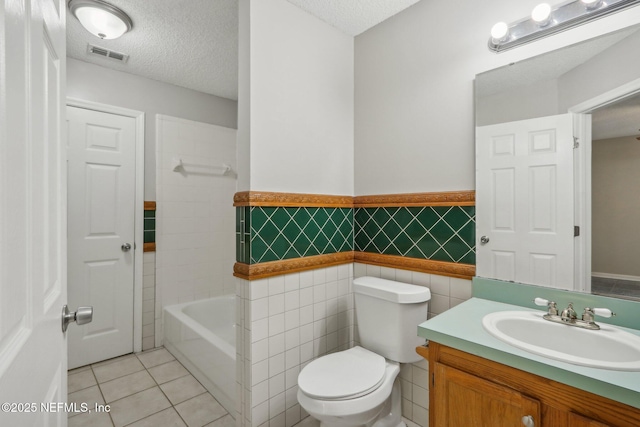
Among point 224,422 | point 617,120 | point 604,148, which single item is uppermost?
point 617,120

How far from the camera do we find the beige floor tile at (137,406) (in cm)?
182

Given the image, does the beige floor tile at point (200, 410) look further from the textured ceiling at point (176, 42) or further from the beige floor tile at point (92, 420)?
the textured ceiling at point (176, 42)

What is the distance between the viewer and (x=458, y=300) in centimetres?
159

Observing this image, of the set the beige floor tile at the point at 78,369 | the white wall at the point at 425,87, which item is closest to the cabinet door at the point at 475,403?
the white wall at the point at 425,87

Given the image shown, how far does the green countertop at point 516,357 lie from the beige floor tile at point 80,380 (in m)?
2.38

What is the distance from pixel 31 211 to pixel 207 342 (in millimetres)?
1771

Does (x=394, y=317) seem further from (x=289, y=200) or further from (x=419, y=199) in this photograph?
(x=289, y=200)

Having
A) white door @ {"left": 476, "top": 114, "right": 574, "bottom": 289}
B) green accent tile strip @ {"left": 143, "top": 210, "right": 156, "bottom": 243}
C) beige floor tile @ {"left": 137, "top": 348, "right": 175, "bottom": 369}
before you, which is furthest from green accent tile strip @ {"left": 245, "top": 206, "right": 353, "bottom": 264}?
beige floor tile @ {"left": 137, "top": 348, "right": 175, "bottom": 369}

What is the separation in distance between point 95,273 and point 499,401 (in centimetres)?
278

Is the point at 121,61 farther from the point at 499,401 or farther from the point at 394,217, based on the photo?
the point at 499,401

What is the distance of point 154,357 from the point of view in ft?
8.37

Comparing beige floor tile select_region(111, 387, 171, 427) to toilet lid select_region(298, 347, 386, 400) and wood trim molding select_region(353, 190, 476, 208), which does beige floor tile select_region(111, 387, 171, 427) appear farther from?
wood trim molding select_region(353, 190, 476, 208)

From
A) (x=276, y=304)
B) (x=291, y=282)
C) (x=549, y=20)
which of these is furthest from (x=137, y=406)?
(x=549, y=20)

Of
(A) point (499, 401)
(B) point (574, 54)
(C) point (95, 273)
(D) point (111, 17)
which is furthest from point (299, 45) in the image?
(C) point (95, 273)
